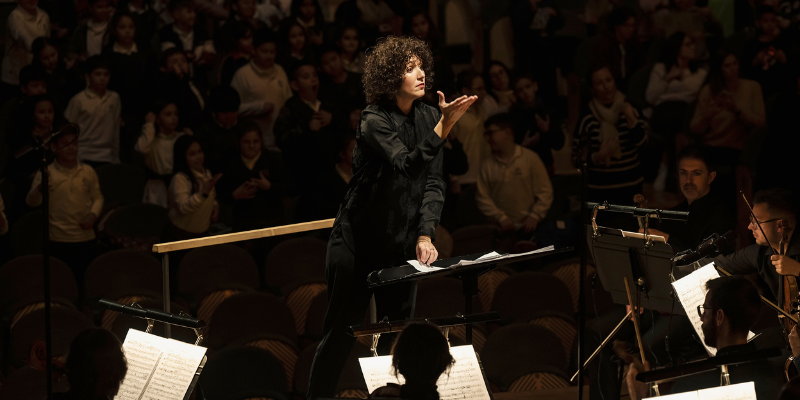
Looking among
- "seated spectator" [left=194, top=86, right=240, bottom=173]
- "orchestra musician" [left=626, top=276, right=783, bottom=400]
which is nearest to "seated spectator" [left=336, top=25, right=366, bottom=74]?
"seated spectator" [left=194, top=86, right=240, bottom=173]

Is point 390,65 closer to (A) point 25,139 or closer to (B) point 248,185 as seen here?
(B) point 248,185

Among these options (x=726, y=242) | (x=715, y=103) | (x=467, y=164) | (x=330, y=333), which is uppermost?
(x=715, y=103)

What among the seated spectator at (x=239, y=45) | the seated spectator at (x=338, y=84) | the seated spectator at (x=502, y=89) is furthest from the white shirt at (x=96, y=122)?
the seated spectator at (x=502, y=89)

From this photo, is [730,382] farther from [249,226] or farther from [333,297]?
[249,226]

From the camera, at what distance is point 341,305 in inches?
110

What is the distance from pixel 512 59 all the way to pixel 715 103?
1514 millimetres

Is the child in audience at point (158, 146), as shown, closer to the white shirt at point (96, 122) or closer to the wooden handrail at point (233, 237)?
the white shirt at point (96, 122)

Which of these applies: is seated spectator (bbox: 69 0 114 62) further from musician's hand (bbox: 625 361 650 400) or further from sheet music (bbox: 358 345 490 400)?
musician's hand (bbox: 625 361 650 400)

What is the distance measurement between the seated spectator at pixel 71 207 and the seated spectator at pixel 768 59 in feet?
15.4

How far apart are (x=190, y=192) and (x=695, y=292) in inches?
132

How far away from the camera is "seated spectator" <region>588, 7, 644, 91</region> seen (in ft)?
19.9

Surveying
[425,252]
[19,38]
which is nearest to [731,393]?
[425,252]

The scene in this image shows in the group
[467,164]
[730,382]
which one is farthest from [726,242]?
[467,164]

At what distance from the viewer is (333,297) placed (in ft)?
9.20
